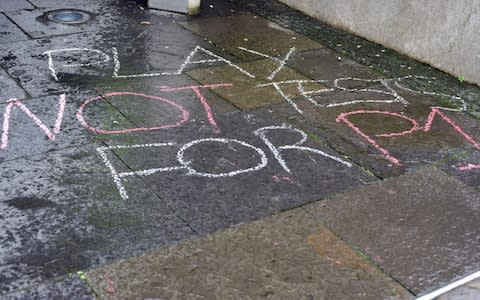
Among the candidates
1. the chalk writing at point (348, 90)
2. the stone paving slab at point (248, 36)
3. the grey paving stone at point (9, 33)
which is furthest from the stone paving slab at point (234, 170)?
the grey paving stone at point (9, 33)

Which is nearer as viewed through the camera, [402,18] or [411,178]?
[411,178]

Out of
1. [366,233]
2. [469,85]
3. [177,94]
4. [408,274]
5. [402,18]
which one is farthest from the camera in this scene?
[402,18]

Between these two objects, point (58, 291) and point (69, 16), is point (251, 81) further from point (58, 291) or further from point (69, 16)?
point (58, 291)

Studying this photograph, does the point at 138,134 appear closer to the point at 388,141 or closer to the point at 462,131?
the point at 388,141

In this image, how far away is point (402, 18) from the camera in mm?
7195

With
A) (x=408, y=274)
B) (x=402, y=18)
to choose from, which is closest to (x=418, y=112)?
(x=402, y=18)

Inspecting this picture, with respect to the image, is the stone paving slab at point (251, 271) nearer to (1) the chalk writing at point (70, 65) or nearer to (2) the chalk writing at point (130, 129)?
(2) the chalk writing at point (130, 129)

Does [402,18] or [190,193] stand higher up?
[402,18]

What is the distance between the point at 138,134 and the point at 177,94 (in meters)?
0.85

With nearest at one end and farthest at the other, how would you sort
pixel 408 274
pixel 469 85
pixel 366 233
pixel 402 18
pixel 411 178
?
pixel 408 274, pixel 366 233, pixel 411 178, pixel 469 85, pixel 402 18

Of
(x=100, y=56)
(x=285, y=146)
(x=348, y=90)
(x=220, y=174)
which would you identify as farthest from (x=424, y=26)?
(x=220, y=174)

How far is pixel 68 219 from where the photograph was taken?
3941mm

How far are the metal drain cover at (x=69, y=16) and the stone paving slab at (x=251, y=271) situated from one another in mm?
4264

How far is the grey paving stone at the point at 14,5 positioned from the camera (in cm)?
759
